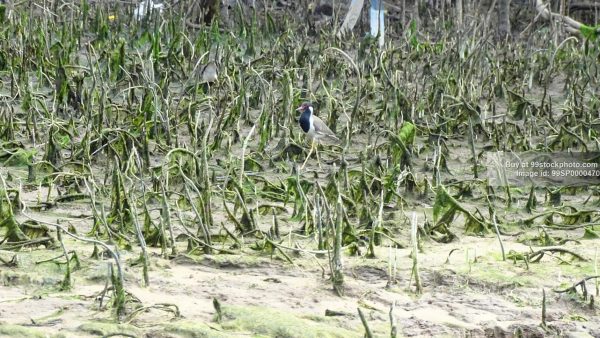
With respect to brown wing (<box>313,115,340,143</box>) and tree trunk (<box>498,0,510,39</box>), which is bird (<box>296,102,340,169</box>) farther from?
tree trunk (<box>498,0,510,39</box>)

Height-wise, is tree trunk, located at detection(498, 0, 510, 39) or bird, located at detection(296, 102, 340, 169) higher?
tree trunk, located at detection(498, 0, 510, 39)

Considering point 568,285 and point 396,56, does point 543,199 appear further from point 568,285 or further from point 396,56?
point 396,56

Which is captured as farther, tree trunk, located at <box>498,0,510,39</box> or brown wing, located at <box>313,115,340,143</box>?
tree trunk, located at <box>498,0,510,39</box>

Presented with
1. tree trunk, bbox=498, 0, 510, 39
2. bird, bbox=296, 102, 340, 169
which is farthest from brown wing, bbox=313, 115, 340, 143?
tree trunk, bbox=498, 0, 510, 39

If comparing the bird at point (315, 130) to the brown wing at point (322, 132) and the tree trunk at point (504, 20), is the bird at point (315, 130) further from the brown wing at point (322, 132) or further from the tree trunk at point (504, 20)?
the tree trunk at point (504, 20)

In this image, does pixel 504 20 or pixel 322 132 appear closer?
pixel 322 132

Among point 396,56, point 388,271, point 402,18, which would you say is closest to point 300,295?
point 388,271

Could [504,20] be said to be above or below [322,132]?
above

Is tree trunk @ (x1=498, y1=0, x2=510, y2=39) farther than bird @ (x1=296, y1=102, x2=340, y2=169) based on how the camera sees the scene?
Yes

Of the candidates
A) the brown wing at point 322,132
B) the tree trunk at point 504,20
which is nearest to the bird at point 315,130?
the brown wing at point 322,132

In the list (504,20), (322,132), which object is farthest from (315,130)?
(504,20)

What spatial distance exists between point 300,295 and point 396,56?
242 inches

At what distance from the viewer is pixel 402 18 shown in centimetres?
1293

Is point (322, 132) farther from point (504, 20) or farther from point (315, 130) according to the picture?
point (504, 20)
